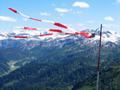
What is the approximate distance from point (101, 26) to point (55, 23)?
11.9ft

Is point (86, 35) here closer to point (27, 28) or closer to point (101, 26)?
point (101, 26)

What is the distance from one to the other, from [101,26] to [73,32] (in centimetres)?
228

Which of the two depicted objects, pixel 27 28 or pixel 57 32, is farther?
pixel 27 28

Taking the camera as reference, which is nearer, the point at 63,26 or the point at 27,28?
the point at 63,26

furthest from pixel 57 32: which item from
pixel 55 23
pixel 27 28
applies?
pixel 27 28

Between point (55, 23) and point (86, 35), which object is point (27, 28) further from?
point (86, 35)

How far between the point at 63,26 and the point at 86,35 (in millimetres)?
1986

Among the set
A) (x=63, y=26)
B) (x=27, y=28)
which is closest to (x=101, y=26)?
(x=63, y=26)

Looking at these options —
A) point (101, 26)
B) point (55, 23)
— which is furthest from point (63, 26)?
point (101, 26)

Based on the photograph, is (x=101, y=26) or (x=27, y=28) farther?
(x=27, y=28)

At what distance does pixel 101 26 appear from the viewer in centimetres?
2528

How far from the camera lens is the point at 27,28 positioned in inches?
1069

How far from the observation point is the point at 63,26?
2428 centimetres

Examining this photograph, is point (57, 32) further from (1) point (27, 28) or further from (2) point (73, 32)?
(1) point (27, 28)
